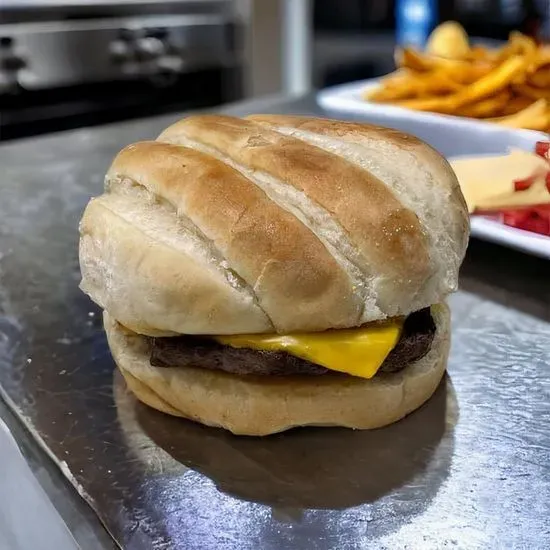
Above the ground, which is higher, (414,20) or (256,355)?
(414,20)

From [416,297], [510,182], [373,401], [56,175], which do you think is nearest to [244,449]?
[373,401]

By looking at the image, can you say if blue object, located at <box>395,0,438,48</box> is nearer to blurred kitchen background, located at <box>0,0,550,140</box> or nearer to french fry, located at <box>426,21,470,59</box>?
blurred kitchen background, located at <box>0,0,550,140</box>

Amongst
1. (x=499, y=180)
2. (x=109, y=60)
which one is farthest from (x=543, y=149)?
(x=109, y=60)

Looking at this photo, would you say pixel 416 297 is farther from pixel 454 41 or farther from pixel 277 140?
pixel 454 41

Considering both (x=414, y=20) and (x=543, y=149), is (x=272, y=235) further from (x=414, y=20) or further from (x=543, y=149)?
(x=414, y=20)

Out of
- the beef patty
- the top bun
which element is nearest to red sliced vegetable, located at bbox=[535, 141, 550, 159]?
the top bun

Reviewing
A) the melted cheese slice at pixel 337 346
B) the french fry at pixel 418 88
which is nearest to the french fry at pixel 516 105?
the french fry at pixel 418 88

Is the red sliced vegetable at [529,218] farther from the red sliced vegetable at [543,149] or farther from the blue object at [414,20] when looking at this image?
the blue object at [414,20]
